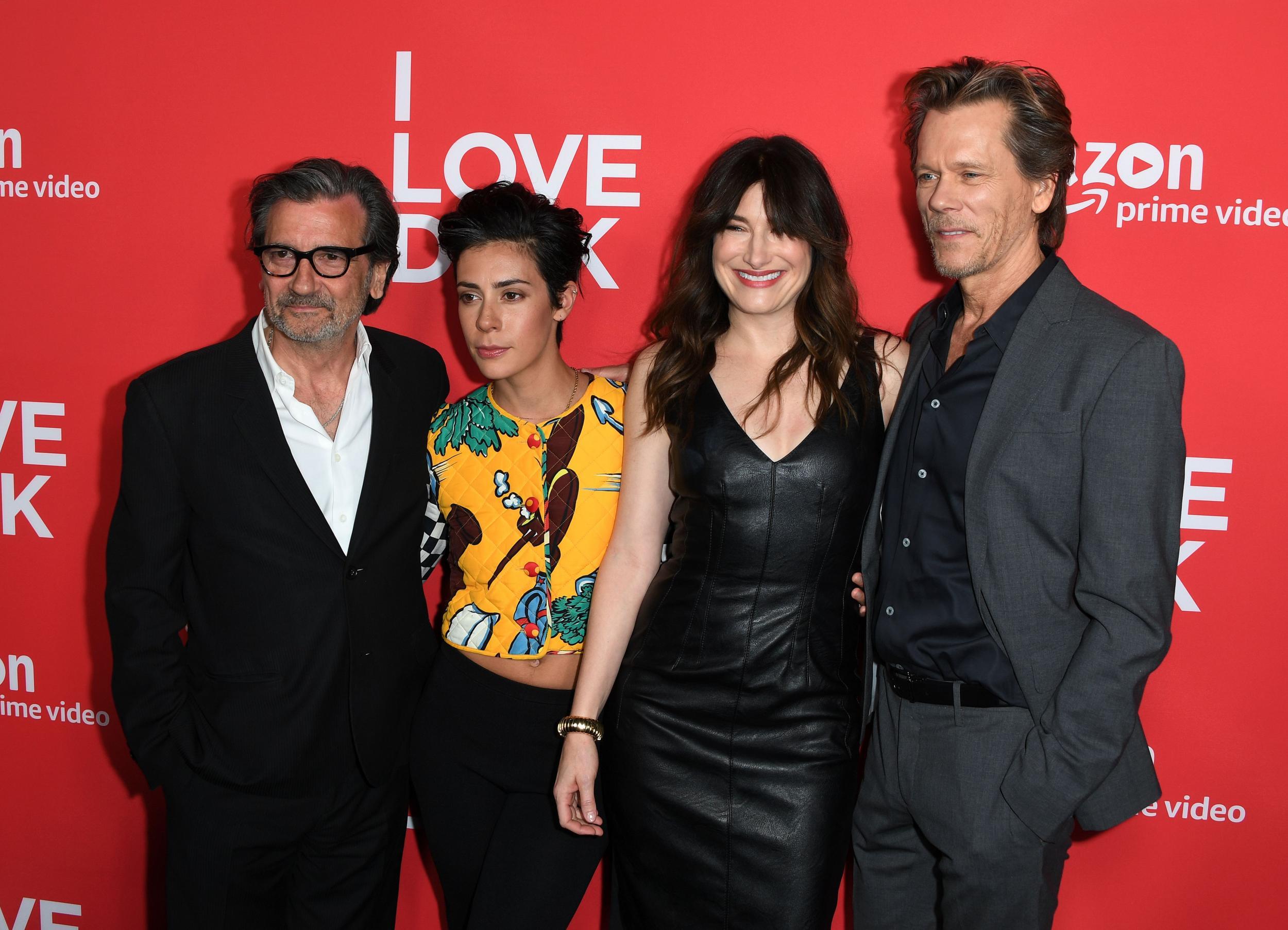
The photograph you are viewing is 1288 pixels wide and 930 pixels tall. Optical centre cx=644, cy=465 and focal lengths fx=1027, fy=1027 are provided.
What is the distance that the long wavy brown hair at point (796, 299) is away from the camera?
7.23 feet

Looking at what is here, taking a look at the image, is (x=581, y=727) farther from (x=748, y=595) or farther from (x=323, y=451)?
(x=323, y=451)

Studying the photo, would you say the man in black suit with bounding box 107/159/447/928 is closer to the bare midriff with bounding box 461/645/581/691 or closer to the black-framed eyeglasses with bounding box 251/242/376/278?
the black-framed eyeglasses with bounding box 251/242/376/278

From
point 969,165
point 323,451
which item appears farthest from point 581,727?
point 969,165

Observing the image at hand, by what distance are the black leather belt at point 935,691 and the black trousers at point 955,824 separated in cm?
1

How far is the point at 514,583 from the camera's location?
2.37m

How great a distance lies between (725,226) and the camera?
2.24 m

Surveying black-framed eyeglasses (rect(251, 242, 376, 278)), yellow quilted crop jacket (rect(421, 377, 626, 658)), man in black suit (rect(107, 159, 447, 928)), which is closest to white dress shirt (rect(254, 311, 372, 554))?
man in black suit (rect(107, 159, 447, 928))

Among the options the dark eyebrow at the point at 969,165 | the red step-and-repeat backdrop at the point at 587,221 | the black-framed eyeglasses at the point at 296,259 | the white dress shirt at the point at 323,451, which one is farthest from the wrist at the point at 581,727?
the dark eyebrow at the point at 969,165

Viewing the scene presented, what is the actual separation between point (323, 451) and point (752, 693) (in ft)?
3.54

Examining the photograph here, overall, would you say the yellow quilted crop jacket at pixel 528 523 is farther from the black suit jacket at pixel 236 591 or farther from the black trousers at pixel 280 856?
the black trousers at pixel 280 856

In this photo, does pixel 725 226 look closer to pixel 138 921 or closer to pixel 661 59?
pixel 661 59

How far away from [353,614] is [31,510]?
156 cm

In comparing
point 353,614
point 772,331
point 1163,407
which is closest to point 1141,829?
point 1163,407

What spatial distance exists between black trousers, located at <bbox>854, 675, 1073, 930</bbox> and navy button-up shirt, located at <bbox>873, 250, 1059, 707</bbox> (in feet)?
0.30
